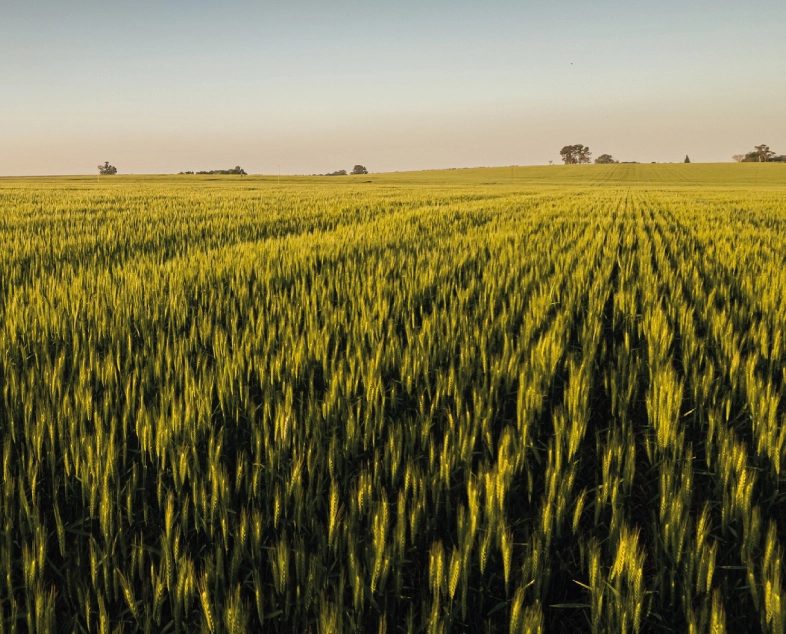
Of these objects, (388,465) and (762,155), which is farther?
(762,155)

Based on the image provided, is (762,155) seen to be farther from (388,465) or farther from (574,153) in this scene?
(388,465)

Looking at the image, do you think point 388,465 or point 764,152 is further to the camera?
point 764,152

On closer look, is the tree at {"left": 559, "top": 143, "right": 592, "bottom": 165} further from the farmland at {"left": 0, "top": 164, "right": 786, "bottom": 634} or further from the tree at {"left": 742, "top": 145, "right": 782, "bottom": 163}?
the farmland at {"left": 0, "top": 164, "right": 786, "bottom": 634}

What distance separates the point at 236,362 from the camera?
2.21 meters

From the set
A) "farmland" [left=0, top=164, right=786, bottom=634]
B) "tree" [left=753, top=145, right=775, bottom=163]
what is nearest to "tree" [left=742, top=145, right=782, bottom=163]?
"tree" [left=753, top=145, right=775, bottom=163]

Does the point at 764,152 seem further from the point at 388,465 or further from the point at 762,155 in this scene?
the point at 388,465

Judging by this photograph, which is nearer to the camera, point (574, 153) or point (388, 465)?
point (388, 465)

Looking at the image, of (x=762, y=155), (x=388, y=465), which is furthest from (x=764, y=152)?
(x=388, y=465)

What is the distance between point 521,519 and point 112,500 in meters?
1.07

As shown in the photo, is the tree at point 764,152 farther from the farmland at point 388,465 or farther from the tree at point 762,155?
the farmland at point 388,465

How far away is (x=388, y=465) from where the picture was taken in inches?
61.1

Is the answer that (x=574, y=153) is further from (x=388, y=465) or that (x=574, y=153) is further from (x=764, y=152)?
(x=388, y=465)

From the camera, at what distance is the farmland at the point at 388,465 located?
108 cm

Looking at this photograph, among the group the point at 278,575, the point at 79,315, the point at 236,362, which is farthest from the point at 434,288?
the point at 278,575
